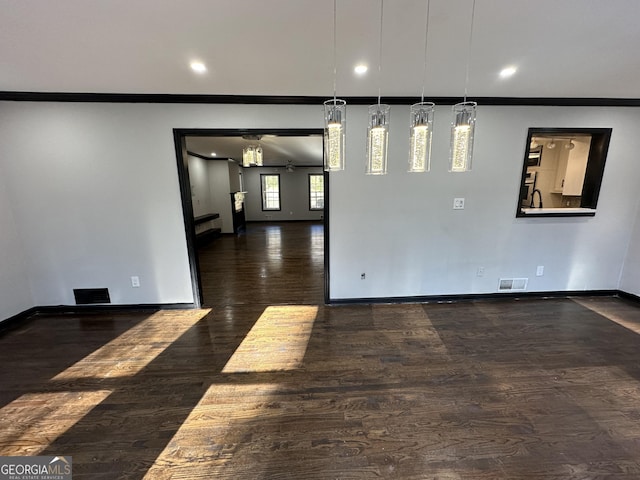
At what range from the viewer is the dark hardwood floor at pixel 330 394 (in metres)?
1.38

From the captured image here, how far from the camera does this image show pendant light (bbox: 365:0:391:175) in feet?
4.65

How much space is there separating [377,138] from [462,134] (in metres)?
0.47

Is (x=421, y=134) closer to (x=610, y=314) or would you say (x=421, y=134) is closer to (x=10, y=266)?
(x=610, y=314)

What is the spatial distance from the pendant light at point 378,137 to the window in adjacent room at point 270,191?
374 inches

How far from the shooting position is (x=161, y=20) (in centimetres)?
148

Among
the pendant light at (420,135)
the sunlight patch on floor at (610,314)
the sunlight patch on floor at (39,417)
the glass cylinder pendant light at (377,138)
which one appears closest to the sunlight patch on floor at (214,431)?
the sunlight patch on floor at (39,417)

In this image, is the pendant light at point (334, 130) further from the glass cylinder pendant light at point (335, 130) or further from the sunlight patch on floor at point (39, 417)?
the sunlight patch on floor at point (39, 417)

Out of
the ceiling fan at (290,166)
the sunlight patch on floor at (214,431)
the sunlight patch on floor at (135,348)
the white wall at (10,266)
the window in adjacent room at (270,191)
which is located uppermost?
the ceiling fan at (290,166)

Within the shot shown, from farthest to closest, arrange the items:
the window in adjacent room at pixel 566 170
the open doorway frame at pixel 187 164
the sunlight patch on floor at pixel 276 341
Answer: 1. the window in adjacent room at pixel 566 170
2. the open doorway frame at pixel 187 164
3. the sunlight patch on floor at pixel 276 341

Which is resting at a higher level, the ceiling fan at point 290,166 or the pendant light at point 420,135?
A: the ceiling fan at point 290,166

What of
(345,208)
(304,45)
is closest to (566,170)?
(345,208)

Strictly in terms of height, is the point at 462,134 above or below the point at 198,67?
below

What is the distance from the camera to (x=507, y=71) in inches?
83.7

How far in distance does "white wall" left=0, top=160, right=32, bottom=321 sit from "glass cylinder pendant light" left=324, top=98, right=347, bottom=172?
11.3 ft
